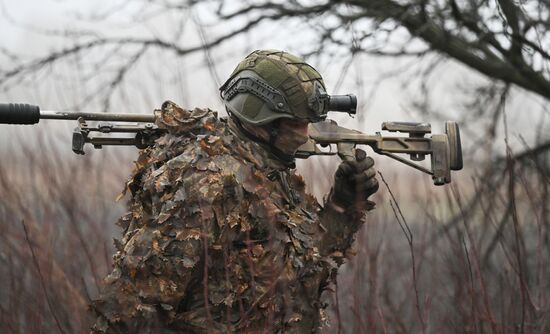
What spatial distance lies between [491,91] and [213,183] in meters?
4.75

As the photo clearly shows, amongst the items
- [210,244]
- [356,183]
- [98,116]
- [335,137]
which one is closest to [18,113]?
[98,116]

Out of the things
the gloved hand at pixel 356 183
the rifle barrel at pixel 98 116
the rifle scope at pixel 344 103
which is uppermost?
the rifle scope at pixel 344 103

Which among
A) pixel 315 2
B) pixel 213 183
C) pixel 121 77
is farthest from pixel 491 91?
pixel 213 183

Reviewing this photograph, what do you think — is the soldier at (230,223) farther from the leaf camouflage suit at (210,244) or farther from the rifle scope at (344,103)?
the rifle scope at (344,103)

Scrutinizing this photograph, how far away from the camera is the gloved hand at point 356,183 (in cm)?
451

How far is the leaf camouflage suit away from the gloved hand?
0.41 m

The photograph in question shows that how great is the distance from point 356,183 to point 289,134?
1.98 ft

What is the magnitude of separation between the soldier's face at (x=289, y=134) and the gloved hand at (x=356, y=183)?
0.47 meters

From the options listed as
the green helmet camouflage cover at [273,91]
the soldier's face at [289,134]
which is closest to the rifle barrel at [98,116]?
the green helmet camouflage cover at [273,91]

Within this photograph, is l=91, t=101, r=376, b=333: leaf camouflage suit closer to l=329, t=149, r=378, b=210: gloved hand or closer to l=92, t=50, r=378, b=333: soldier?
l=92, t=50, r=378, b=333: soldier

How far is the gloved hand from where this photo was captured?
14.8ft

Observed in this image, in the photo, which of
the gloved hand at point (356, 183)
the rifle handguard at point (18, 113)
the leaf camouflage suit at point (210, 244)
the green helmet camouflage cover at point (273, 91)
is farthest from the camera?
the gloved hand at point (356, 183)

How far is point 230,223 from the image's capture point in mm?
3645

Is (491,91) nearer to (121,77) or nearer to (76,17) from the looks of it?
(121,77)
